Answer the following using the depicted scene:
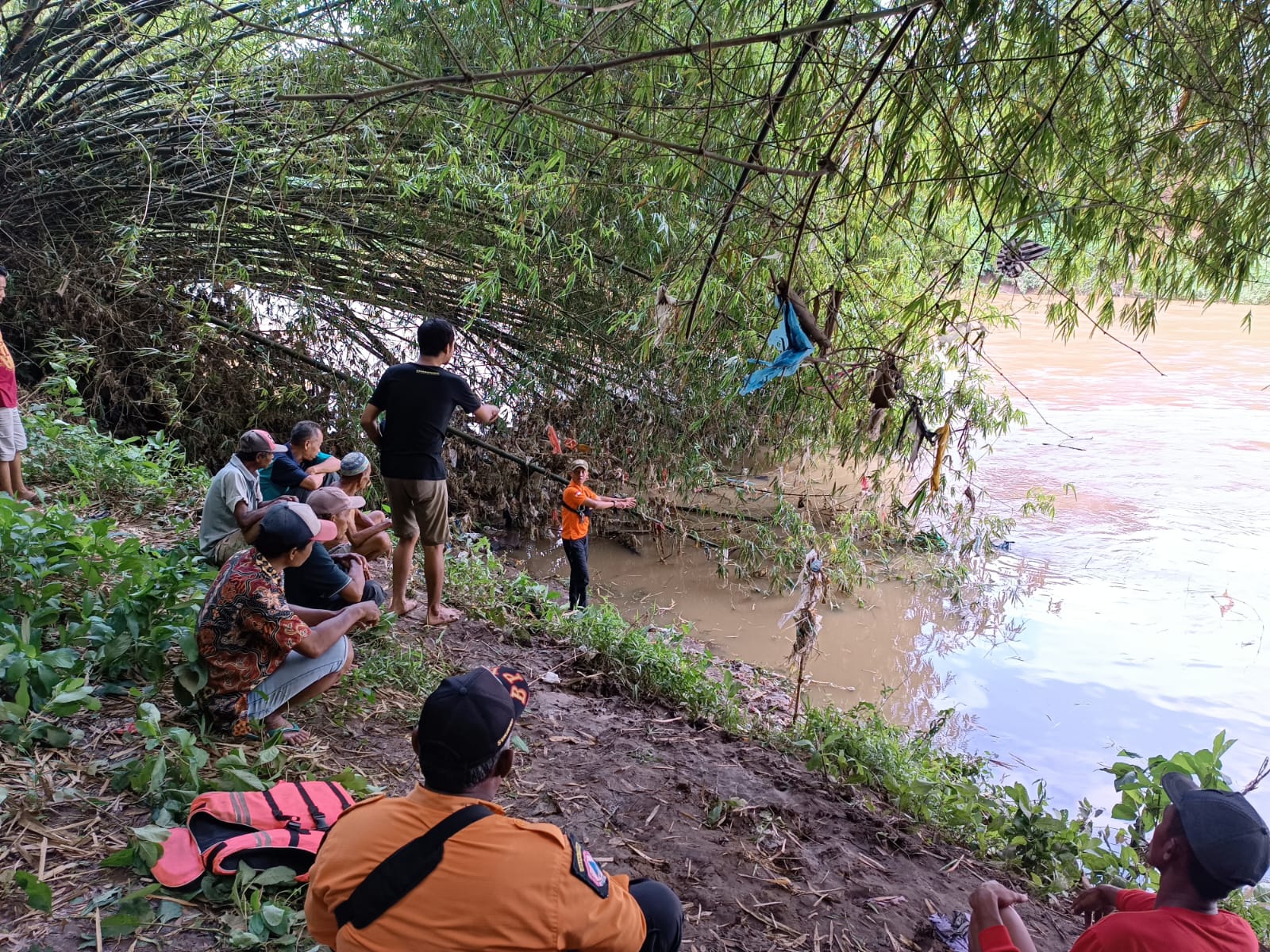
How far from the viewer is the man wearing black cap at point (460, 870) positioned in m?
1.35

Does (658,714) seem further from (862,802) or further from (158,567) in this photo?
(158,567)

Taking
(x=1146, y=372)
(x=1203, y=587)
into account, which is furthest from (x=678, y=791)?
(x=1146, y=372)

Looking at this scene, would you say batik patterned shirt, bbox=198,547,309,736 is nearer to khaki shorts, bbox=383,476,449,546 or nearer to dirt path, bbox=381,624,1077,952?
dirt path, bbox=381,624,1077,952

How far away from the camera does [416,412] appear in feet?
11.8

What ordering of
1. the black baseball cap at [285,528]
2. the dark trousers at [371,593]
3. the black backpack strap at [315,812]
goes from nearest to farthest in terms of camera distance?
→ the black backpack strap at [315,812]
the black baseball cap at [285,528]
the dark trousers at [371,593]

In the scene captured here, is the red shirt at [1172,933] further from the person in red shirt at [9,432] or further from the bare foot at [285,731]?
the person in red shirt at [9,432]

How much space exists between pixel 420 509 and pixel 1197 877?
10.1ft

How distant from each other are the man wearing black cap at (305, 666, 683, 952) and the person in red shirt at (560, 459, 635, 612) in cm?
395

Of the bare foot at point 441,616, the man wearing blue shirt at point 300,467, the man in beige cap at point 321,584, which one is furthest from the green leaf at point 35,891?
the bare foot at point 441,616

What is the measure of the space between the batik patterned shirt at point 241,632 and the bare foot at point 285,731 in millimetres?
110

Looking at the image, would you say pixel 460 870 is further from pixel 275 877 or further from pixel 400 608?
pixel 400 608

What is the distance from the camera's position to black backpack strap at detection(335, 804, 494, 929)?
136 centimetres

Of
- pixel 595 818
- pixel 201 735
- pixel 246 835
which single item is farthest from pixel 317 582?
pixel 595 818

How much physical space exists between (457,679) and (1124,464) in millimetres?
10037
